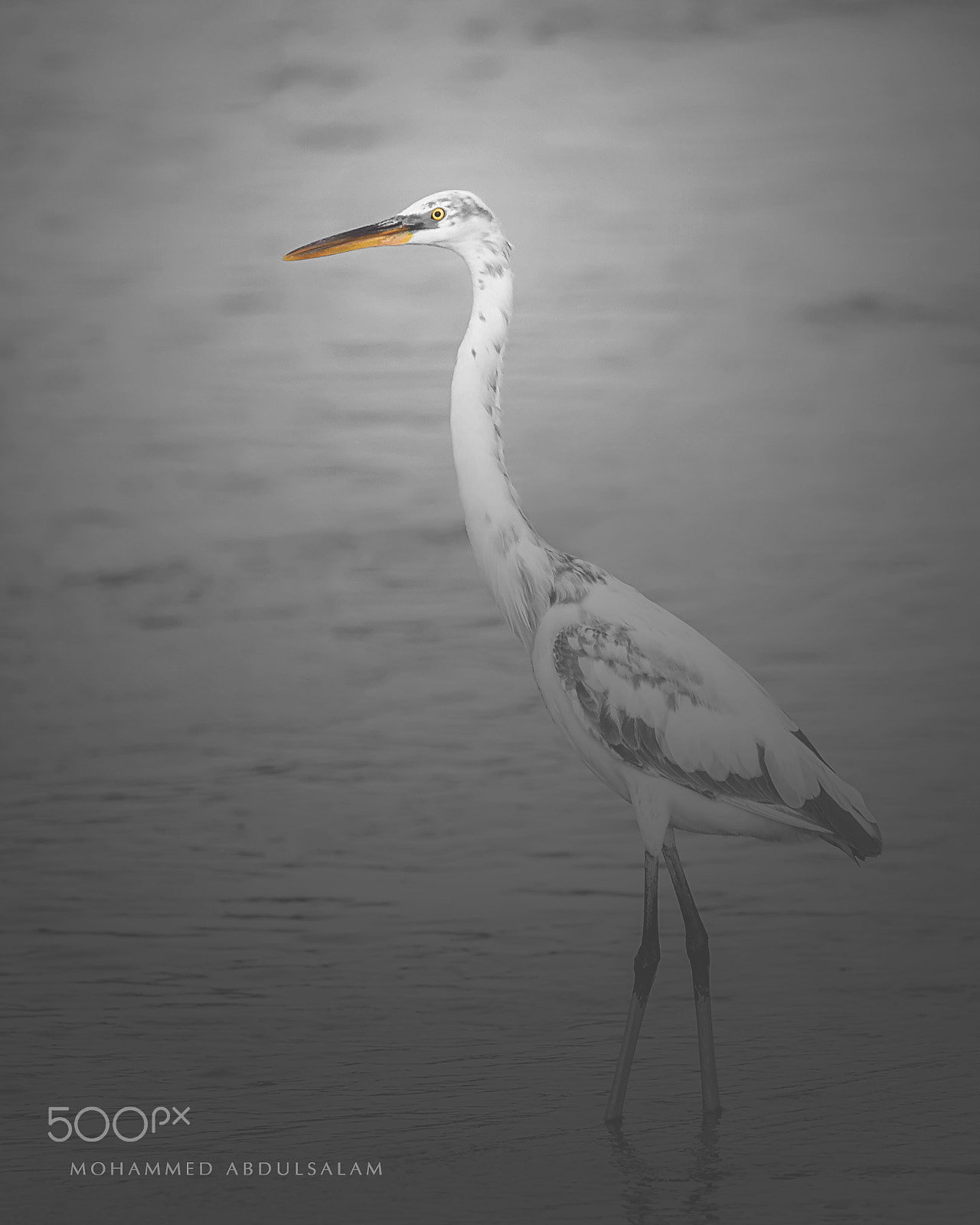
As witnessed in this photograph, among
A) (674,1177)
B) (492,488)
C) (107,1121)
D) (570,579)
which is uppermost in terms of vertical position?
(492,488)

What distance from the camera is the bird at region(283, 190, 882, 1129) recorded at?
2.60 metres

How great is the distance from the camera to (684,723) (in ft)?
8.59

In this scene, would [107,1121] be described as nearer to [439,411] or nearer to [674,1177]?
[674,1177]

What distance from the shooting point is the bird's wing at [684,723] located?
2.60 metres

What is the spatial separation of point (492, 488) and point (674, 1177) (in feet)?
3.74

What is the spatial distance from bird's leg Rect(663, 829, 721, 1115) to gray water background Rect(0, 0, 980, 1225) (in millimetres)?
1293

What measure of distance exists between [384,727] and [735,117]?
1.89m

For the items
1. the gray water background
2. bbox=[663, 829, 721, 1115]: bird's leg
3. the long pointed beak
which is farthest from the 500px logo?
the long pointed beak

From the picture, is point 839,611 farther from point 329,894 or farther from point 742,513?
point 329,894

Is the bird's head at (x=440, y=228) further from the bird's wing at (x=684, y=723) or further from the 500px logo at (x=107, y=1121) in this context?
the 500px logo at (x=107, y=1121)

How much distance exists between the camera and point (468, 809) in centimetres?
404

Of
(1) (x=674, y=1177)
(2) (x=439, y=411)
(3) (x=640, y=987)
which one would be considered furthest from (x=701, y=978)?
(2) (x=439, y=411)

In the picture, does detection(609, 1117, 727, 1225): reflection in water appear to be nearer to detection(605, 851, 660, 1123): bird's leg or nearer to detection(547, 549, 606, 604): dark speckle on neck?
detection(605, 851, 660, 1123): bird's leg

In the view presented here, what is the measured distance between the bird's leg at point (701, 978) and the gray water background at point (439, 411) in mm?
1293
